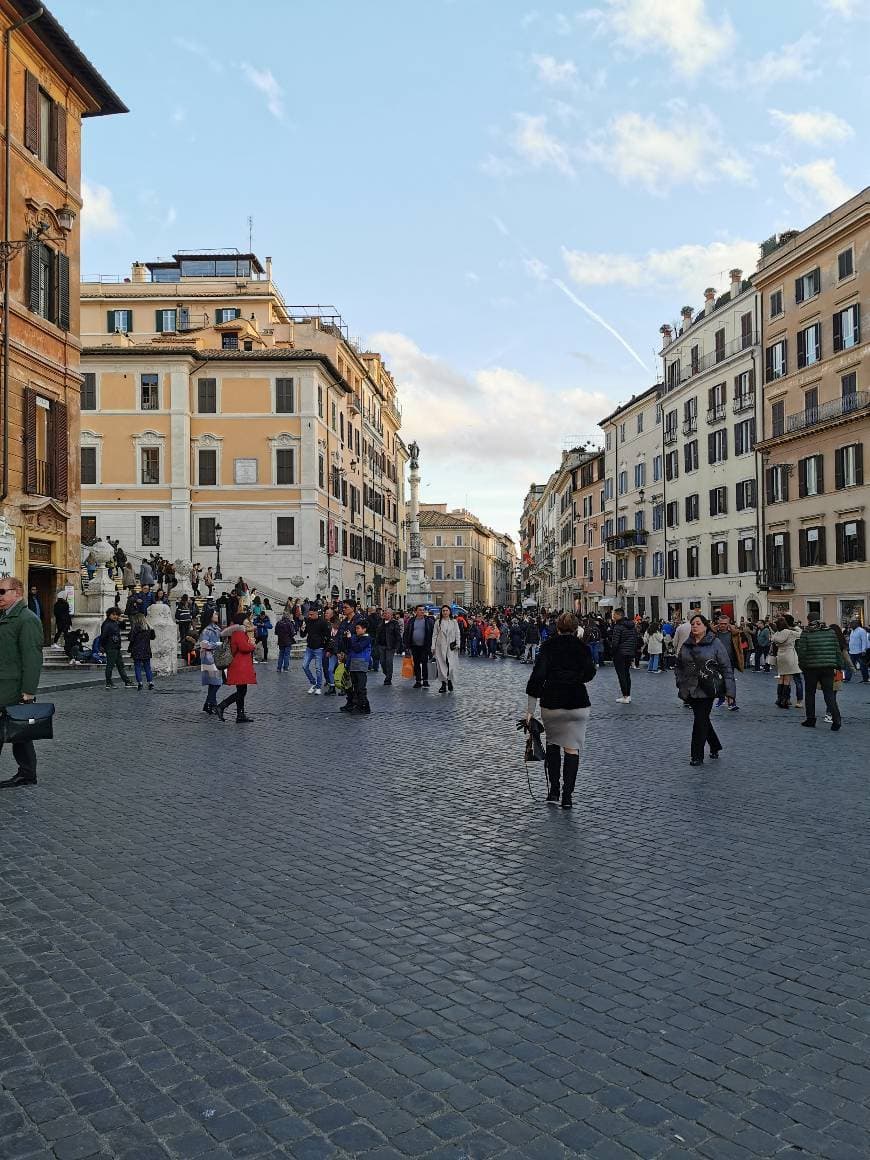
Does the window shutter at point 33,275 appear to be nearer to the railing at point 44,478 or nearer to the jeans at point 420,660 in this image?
the railing at point 44,478

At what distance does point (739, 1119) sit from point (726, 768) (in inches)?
315

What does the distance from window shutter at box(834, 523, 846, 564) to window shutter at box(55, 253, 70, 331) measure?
2985 centimetres

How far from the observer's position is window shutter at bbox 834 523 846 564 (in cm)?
4041

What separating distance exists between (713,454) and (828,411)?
34.8 feet

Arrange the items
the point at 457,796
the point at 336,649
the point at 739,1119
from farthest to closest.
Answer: the point at 336,649
the point at 457,796
the point at 739,1119

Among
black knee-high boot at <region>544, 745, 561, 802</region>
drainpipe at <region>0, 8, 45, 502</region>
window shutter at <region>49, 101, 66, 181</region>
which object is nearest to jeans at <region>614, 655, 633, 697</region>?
black knee-high boot at <region>544, 745, 561, 802</region>

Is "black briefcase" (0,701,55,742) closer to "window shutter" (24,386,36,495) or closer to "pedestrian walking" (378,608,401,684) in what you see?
"pedestrian walking" (378,608,401,684)

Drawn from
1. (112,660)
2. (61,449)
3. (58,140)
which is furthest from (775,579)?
(58,140)

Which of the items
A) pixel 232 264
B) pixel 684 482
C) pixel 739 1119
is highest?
pixel 232 264

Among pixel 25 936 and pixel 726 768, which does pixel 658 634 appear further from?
pixel 25 936

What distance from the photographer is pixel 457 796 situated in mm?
9398

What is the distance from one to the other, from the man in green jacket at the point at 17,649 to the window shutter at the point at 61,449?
61.3 ft

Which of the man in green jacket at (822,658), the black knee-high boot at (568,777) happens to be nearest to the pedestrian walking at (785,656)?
A: the man in green jacket at (822,658)

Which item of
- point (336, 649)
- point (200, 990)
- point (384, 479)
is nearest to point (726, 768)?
point (200, 990)
